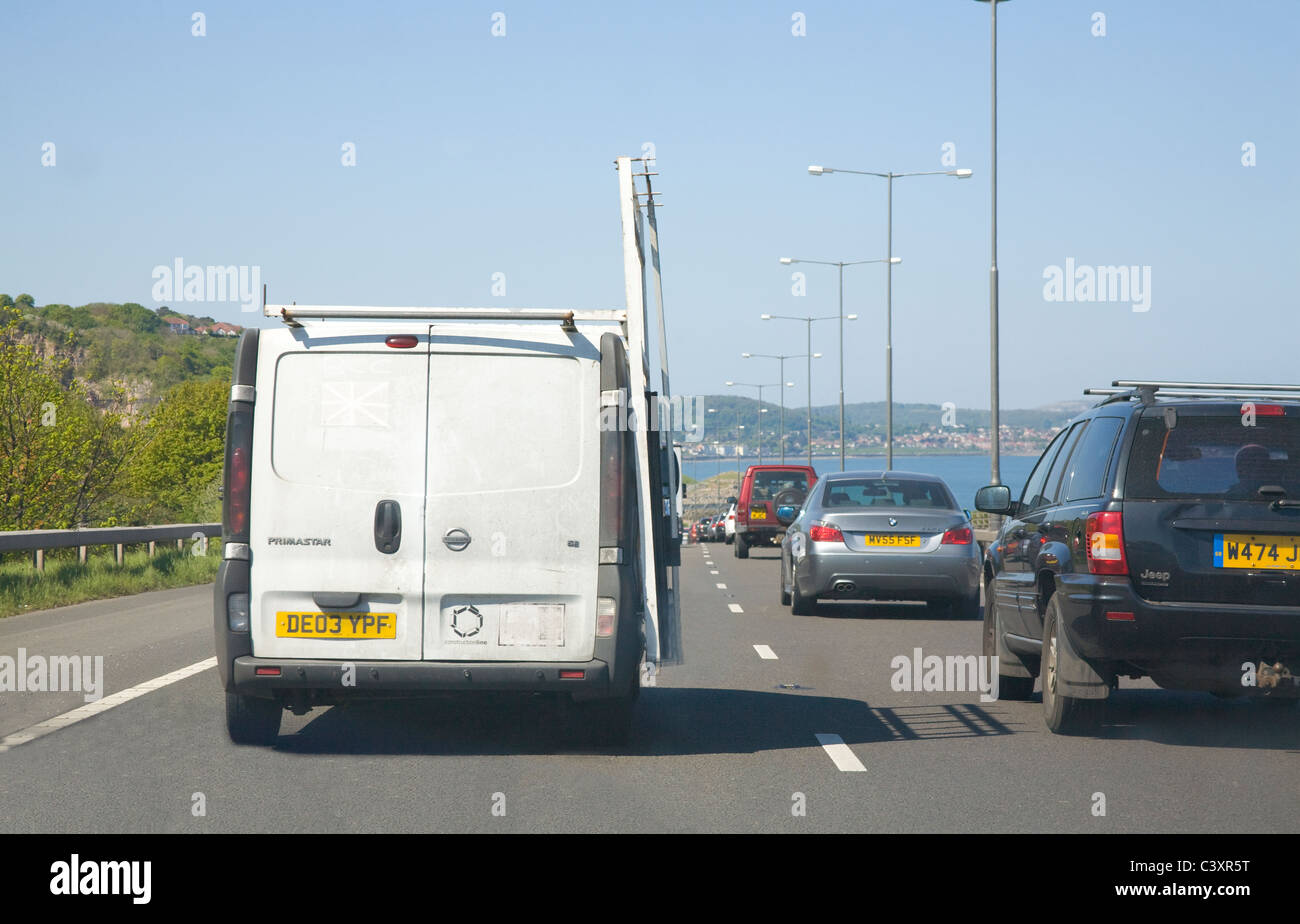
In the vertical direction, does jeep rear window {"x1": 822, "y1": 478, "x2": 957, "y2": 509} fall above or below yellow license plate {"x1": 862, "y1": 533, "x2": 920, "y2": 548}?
above

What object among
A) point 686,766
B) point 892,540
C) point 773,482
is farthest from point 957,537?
point 773,482

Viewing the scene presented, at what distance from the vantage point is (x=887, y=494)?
17.7m

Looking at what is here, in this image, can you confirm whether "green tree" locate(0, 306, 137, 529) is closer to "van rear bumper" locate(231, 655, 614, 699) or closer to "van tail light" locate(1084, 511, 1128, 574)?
"van rear bumper" locate(231, 655, 614, 699)

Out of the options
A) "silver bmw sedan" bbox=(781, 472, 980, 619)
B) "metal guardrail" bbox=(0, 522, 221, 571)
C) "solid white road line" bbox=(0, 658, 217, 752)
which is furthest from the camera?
"metal guardrail" bbox=(0, 522, 221, 571)

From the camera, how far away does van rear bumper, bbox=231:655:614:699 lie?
7832mm

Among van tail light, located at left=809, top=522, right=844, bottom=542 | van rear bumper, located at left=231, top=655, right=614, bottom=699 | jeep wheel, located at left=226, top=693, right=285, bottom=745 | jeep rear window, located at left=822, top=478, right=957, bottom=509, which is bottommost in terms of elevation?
jeep wheel, located at left=226, top=693, right=285, bottom=745

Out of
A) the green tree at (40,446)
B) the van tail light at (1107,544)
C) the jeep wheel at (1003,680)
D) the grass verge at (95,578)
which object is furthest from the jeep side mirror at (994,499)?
the green tree at (40,446)

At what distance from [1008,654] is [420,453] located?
4.43m

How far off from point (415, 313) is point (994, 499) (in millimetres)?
4206

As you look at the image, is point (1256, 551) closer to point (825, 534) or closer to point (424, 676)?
point (424, 676)

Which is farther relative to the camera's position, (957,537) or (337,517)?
(957,537)

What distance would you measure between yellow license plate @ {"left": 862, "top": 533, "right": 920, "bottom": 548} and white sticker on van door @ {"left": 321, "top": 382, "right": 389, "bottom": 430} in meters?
9.67

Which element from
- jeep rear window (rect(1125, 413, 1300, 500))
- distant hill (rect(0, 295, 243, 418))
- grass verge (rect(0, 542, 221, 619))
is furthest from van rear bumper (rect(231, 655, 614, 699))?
distant hill (rect(0, 295, 243, 418))

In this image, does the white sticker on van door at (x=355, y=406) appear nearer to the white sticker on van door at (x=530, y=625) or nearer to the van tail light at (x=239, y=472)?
the van tail light at (x=239, y=472)
